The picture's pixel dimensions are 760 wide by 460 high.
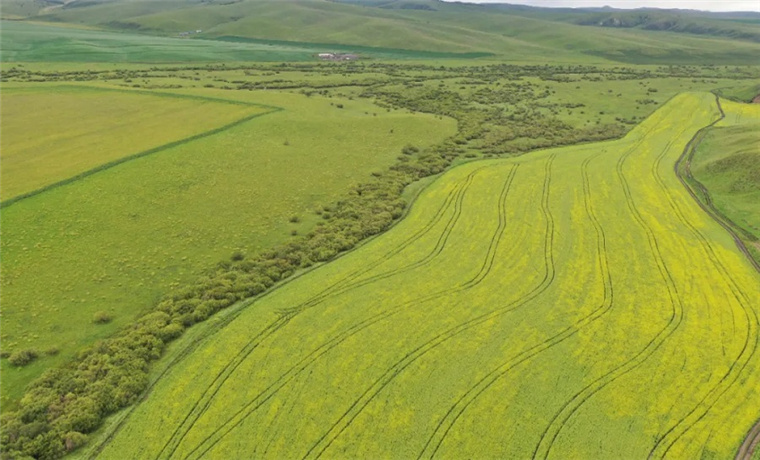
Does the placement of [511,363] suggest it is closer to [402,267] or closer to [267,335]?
[402,267]

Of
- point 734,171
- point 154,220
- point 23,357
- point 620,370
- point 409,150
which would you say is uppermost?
point 734,171

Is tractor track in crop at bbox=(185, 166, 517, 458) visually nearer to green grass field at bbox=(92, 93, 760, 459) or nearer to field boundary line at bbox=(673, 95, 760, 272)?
green grass field at bbox=(92, 93, 760, 459)

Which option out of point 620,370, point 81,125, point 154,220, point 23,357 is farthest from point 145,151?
point 620,370

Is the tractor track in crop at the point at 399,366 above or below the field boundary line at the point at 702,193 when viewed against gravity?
below

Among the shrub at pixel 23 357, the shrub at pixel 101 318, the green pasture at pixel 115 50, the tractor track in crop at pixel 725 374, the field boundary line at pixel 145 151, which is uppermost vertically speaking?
the green pasture at pixel 115 50

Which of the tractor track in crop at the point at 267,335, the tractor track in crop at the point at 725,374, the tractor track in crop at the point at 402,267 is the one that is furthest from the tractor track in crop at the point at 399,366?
the tractor track in crop at the point at 725,374

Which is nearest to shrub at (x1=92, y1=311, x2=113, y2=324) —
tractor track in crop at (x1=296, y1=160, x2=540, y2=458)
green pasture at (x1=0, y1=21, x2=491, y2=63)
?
tractor track in crop at (x1=296, y1=160, x2=540, y2=458)

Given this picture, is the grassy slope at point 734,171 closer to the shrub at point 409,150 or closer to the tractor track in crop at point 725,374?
the tractor track in crop at point 725,374
